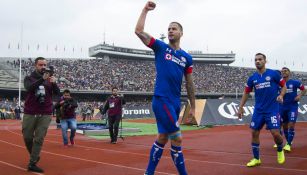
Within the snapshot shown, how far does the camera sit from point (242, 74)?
76562 mm

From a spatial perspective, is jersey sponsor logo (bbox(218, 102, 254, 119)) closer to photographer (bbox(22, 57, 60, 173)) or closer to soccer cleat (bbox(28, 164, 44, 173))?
photographer (bbox(22, 57, 60, 173))

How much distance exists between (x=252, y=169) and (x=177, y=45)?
324 cm

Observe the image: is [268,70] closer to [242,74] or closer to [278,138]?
[278,138]

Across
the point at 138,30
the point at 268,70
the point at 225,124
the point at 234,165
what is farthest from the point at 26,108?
the point at 225,124

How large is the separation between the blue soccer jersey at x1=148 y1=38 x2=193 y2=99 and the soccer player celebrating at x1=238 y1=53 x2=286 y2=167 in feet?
9.63

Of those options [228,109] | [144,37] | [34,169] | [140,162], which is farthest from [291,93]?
[228,109]

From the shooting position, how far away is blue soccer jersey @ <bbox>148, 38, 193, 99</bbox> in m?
4.72

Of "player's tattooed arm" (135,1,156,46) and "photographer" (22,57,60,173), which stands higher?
"player's tattooed arm" (135,1,156,46)

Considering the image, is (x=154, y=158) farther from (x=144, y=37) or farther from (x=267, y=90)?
(x=267, y=90)

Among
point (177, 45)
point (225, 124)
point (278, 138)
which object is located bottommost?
point (225, 124)

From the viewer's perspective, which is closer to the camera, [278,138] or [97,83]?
[278,138]

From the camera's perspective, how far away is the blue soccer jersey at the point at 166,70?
4.72 metres

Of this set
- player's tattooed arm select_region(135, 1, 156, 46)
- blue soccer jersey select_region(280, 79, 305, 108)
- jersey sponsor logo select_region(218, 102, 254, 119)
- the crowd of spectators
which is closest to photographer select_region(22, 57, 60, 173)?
player's tattooed arm select_region(135, 1, 156, 46)

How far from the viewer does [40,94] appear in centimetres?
694
